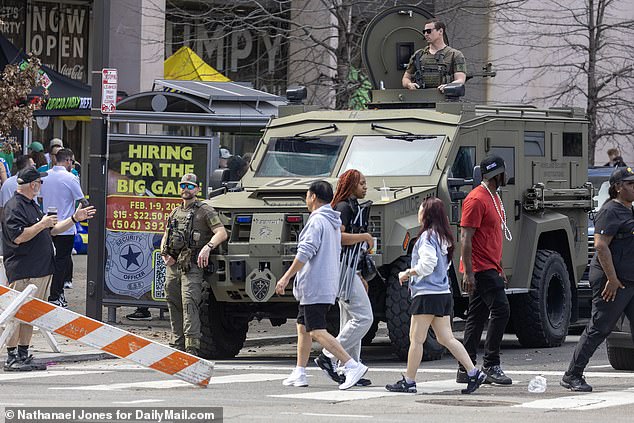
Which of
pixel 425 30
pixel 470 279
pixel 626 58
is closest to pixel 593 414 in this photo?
pixel 470 279

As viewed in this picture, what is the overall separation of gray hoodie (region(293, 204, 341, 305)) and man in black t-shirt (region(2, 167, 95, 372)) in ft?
9.09

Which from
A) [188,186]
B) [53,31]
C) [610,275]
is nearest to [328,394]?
[610,275]

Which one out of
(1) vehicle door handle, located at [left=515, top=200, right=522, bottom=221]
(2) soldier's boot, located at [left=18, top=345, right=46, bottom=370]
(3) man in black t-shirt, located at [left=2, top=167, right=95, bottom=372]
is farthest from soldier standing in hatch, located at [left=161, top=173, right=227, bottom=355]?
(1) vehicle door handle, located at [left=515, top=200, right=522, bottom=221]

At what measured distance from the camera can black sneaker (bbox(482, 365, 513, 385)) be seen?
12.7 m

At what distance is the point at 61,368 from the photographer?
14.5 metres

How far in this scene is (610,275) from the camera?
1216 cm

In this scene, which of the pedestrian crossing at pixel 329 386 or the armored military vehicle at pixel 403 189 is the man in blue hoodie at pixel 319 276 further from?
the armored military vehicle at pixel 403 189

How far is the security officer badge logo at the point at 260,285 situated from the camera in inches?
561

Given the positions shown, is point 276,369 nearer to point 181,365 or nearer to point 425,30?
point 181,365

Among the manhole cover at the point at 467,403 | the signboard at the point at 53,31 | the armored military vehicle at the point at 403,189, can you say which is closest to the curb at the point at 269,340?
the armored military vehicle at the point at 403,189

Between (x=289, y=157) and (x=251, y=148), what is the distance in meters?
4.31

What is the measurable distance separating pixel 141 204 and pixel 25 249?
12.4 feet

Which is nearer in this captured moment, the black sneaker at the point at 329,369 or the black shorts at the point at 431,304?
the black shorts at the point at 431,304

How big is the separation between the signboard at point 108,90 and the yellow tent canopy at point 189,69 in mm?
12563
